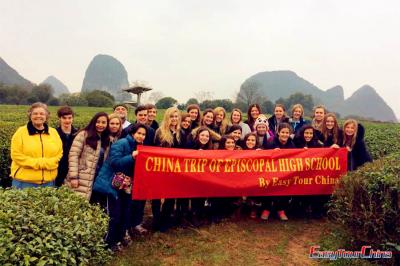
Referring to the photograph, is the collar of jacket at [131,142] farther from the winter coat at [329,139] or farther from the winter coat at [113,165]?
the winter coat at [329,139]

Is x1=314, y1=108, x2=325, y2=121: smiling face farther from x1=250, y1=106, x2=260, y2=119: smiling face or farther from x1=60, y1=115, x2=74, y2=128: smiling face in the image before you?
x1=60, y1=115, x2=74, y2=128: smiling face

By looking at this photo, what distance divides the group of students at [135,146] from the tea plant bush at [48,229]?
1.20 metres

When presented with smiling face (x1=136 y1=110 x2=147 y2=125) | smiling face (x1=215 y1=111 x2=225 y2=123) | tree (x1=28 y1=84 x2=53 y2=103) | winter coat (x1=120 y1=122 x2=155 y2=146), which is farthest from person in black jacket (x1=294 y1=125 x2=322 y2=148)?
tree (x1=28 y1=84 x2=53 y2=103)

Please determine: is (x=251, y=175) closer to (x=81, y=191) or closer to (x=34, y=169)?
(x=81, y=191)

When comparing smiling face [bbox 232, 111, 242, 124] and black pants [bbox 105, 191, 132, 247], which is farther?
smiling face [bbox 232, 111, 242, 124]

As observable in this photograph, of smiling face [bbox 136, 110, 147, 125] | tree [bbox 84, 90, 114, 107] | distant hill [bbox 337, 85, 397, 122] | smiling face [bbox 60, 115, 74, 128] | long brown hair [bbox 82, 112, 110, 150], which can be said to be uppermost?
distant hill [bbox 337, 85, 397, 122]

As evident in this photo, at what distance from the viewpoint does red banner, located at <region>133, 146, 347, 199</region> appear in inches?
212

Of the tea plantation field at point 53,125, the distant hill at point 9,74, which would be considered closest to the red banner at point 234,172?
the tea plantation field at point 53,125

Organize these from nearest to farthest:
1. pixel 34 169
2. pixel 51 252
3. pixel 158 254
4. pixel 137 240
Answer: pixel 51 252 < pixel 34 169 < pixel 158 254 < pixel 137 240

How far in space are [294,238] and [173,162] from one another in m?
2.33

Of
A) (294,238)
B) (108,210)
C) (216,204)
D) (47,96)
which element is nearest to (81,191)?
(108,210)

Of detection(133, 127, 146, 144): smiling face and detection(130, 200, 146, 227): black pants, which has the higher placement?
detection(133, 127, 146, 144): smiling face

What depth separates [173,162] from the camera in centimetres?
555

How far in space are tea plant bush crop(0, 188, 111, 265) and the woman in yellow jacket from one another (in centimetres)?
114
